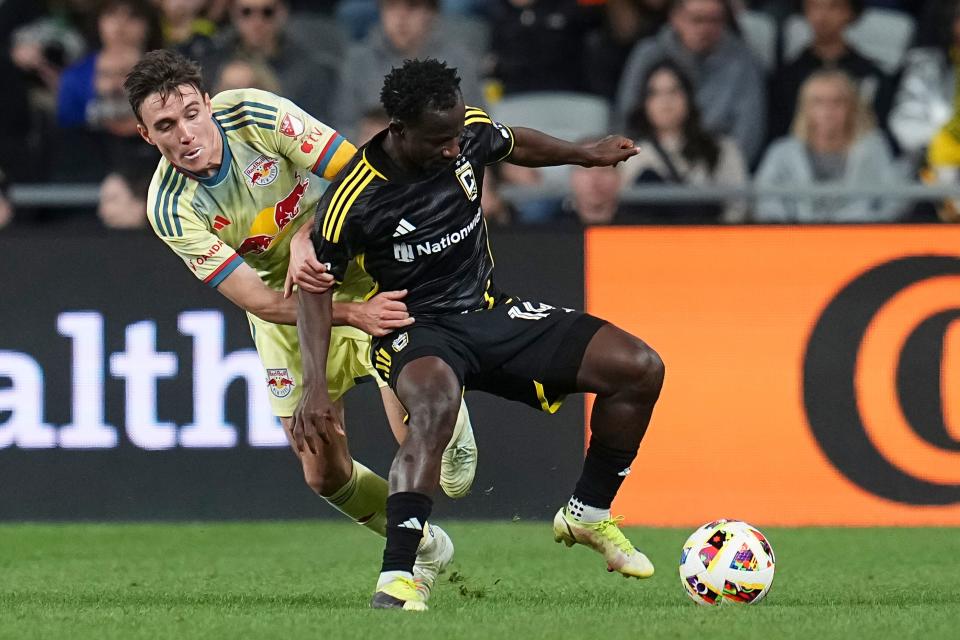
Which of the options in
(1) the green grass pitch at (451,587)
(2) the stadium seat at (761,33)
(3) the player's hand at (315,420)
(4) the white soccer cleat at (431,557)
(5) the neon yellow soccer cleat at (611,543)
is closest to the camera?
(1) the green grass pitch at (451,587)

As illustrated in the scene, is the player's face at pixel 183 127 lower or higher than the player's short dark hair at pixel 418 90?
lower

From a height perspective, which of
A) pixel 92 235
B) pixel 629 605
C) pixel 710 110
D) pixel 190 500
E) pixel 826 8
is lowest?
pixel 190 500

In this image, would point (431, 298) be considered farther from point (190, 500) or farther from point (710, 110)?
point (710, 110)

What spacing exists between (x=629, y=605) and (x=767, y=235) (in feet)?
12.5

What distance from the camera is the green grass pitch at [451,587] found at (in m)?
5.48

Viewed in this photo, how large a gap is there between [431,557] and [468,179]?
157cm

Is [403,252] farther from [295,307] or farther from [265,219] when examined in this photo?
[265,219]

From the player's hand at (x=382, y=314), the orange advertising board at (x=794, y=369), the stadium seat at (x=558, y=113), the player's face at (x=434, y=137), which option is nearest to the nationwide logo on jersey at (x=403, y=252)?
the player's hand at (x=382, y=314)

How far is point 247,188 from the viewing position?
7.04 m

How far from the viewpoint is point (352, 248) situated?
6375mm

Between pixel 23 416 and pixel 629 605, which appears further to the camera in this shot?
pixel 23 416

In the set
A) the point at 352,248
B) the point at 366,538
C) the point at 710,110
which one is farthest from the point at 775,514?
the point at 352,248

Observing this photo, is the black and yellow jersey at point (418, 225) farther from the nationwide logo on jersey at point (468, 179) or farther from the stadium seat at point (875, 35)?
the stadium seat at point (875, 35)

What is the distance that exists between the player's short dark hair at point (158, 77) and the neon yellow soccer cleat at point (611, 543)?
2.31 m
